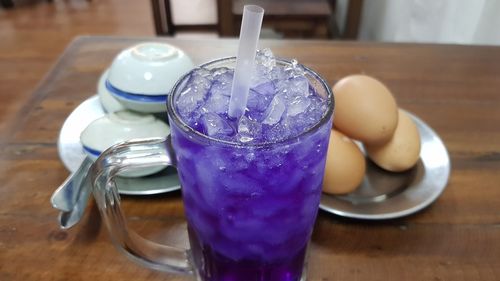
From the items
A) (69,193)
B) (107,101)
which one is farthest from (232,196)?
(107,101)

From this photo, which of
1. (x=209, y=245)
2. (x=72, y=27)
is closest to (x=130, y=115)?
(x=209, y=245)

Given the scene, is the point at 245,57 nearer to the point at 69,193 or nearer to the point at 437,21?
the point at 69,193

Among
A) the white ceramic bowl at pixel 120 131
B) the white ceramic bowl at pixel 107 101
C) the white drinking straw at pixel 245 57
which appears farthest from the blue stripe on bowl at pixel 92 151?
the white drinking straw at pixel 245 57

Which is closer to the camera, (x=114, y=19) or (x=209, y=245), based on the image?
(x=209, y=245)

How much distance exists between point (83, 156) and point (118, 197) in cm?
19

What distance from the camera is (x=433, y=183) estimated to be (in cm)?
62

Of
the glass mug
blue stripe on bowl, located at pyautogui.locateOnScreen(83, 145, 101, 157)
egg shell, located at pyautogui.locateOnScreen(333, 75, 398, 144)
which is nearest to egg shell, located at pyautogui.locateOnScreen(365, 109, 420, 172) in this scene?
egg shell, located at pyautogui.locateOnScreen(333, 75, 398, 144)

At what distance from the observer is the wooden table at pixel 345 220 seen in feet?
1.74

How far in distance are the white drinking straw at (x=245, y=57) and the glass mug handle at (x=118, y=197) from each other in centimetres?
7

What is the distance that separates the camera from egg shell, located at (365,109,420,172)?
63 centimetres

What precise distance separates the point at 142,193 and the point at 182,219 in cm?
6

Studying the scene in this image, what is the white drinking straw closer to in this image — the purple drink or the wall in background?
the purple drink

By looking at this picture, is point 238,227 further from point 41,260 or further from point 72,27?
point 72,27

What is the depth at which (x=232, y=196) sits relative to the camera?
406 millimetres
